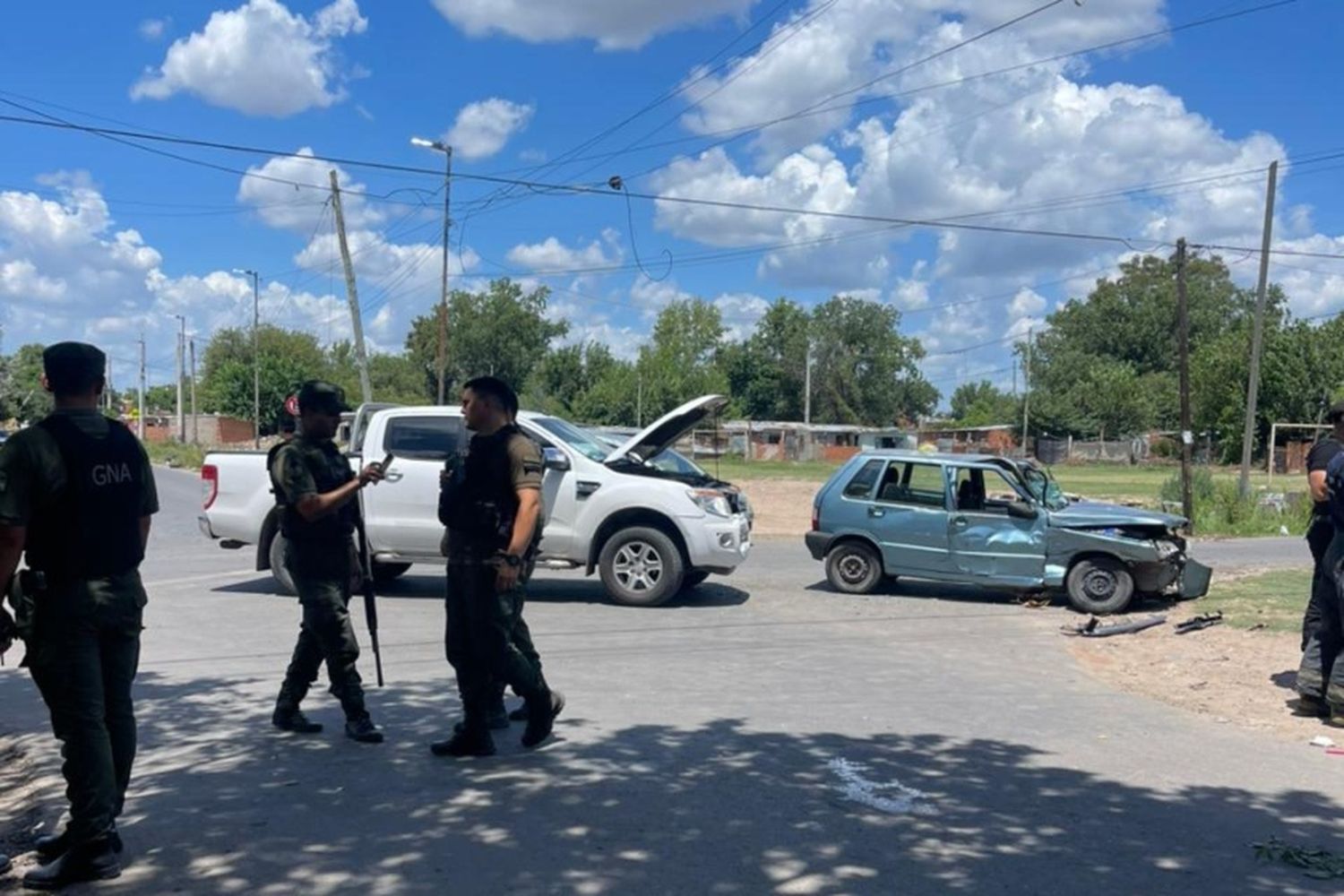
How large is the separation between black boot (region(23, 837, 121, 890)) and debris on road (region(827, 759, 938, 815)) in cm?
300

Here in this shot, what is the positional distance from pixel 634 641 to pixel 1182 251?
21.1 meters

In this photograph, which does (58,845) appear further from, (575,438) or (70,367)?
(575,438)

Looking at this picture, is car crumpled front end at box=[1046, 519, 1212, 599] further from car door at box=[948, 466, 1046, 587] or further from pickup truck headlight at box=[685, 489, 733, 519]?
pickup truck headlight at box=[685, 489, 733, 519]

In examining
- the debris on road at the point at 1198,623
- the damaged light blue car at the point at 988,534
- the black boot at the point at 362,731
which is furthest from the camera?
the damaged light blue car at the point at 988,534

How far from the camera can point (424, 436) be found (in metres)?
11.9

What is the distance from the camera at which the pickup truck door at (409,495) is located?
11641 millimetres

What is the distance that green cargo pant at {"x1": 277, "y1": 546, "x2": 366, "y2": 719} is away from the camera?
230 inches

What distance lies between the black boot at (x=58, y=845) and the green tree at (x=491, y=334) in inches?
2696

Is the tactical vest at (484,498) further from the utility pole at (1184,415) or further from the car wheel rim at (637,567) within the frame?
the utility pole at (1184,415)

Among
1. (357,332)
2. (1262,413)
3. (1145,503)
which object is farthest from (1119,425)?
(357,332)

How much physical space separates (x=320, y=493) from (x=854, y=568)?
801cm

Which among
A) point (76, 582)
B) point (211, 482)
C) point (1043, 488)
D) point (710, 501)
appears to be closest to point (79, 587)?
point (76, 582)

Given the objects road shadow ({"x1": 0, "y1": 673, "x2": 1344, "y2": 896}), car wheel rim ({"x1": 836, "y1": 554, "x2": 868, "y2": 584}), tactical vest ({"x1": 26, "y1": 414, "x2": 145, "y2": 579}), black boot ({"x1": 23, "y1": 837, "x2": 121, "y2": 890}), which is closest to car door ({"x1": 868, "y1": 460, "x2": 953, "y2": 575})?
car wheel rim ({"x1": 836, "y1": 554, "x2": 868, "y2": 584})

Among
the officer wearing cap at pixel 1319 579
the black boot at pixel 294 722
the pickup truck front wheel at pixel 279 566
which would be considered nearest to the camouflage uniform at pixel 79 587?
the black boot at pixel 294 722
